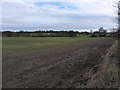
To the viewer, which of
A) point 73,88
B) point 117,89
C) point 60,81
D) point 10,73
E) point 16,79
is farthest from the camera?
point 10,73

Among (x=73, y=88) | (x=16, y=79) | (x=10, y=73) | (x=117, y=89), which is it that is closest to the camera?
(x=117, y=89)

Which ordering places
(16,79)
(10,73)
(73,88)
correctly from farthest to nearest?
(10,73) < (16,79) < (73,88)

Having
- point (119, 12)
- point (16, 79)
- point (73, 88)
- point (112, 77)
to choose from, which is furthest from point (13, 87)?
point (119, 12)

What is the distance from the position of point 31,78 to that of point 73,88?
8.47ft

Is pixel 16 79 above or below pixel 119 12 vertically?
below

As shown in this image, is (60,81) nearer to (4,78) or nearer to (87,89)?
(87,89)

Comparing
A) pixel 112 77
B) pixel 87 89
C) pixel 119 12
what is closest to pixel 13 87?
pixel 87 89

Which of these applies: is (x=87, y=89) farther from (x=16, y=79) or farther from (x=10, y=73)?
(x=10, y=73)

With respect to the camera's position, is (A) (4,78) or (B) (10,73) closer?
(A) (4,78)

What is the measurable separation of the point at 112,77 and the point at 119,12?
4.96 meters

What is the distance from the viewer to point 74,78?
10.2m

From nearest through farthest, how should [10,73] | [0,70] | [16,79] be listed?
[16,79] → [10,73] → [0,70]

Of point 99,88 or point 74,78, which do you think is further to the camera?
point 74,78

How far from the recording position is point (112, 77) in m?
8.91
